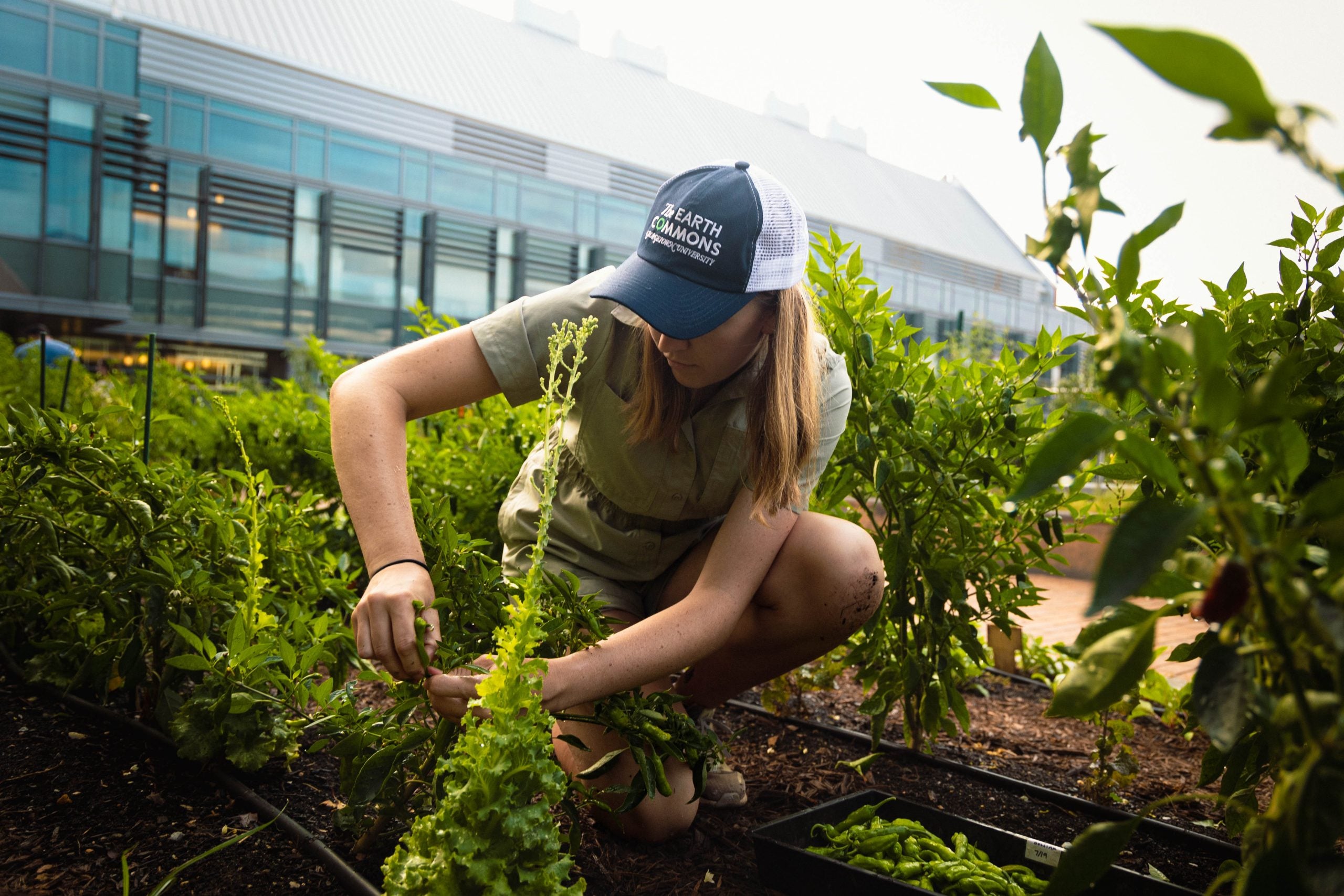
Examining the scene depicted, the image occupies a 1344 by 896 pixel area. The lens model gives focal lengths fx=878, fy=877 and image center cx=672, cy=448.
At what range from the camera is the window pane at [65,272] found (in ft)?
42.9

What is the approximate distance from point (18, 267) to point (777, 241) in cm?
1515

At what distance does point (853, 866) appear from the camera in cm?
143

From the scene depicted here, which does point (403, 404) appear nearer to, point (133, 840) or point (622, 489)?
point (622, 489)

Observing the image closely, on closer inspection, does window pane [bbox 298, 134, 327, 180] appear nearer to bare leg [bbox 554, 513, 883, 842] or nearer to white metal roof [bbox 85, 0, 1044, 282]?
white metal roof [bbox 85, 0, 1044, 282]

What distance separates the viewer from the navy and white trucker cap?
58.9 inches

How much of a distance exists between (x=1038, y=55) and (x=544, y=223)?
19978mm

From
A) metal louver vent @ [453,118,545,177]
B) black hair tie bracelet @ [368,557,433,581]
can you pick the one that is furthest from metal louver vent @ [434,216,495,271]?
black hair tie bracelet @ [368,557,433,581]

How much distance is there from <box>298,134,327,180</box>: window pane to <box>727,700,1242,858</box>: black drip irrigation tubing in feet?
55.3

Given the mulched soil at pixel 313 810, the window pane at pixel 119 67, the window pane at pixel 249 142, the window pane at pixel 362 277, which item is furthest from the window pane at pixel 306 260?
the mulched soil at pixel 313 810

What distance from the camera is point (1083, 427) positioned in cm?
55

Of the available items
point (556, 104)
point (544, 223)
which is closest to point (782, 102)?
point (556, 104)

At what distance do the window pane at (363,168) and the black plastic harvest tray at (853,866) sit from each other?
1763cm

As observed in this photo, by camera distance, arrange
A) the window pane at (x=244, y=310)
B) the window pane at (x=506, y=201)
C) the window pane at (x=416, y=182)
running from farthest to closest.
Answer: the window pane at (x=506, y=201) → the window pane at (x=416, y=182) → the window pane at (x=244, y=310)

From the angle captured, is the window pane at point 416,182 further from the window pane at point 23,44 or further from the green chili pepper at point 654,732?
the green chili pepper at point 654,732
